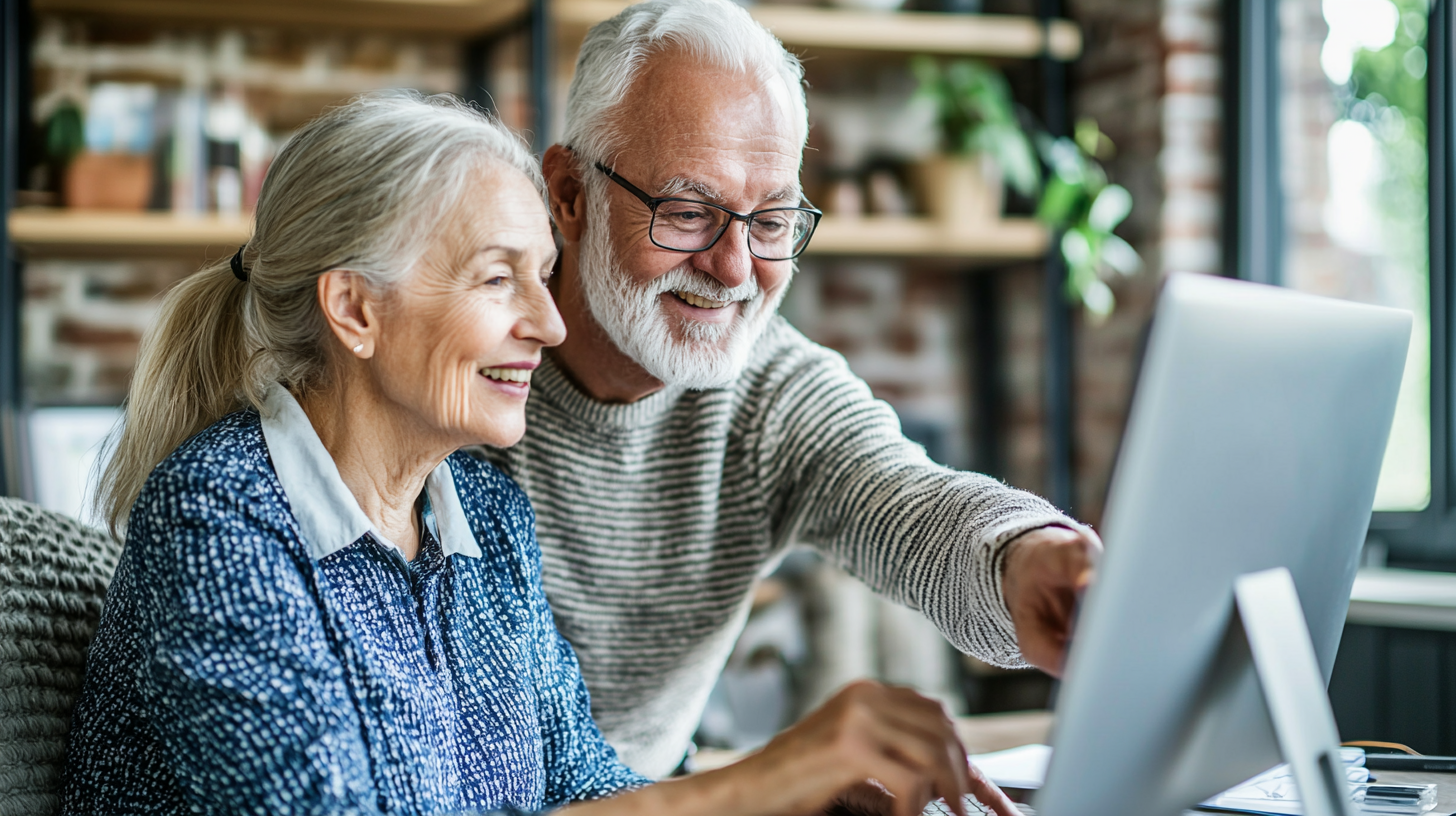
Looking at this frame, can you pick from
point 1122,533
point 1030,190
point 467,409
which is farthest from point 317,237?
point 1030,190

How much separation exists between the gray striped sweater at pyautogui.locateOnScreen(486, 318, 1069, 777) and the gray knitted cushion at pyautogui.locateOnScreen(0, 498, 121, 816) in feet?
1.50

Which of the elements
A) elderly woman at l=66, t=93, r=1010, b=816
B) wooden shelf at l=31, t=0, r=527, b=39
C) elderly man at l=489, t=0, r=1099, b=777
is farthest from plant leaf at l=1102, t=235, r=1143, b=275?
elderly woman at l=66, t=93, r=1010, b=816

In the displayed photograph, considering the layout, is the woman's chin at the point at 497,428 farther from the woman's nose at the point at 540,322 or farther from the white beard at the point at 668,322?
the white beard at the point at 668,322

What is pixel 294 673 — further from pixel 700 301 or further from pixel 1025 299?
pixel 1025 299

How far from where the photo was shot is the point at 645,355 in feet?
4.27

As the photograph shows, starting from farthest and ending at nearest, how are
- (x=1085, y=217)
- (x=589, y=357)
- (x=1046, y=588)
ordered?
(x=1085, y=217) < (x=589, y=357) < (x=1046, y=588)

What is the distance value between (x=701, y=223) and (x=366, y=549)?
1.64ft

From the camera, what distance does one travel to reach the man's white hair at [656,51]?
4.23 feet

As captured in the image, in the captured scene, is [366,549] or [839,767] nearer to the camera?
[839,767]

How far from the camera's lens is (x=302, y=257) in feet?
3.37

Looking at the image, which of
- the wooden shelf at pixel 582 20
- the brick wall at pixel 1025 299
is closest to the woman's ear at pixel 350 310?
the wooden shelf at pixel 582 20

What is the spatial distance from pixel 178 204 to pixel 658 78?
64.8 inches

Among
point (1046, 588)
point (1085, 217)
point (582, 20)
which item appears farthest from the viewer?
point (1085, 217)

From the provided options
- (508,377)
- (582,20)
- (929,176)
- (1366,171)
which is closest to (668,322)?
(508,377)
